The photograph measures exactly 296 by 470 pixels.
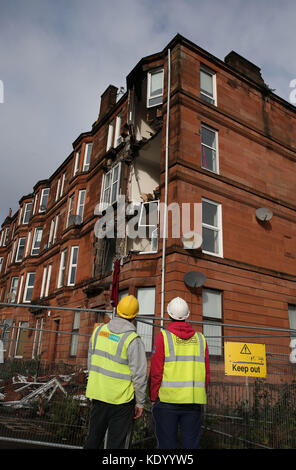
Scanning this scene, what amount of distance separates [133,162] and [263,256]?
24.8ft

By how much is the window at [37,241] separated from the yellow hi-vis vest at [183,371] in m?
25.2

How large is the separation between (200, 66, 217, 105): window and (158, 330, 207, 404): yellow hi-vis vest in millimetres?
13779

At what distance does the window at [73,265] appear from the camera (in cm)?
1969

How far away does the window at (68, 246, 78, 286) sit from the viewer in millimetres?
19688

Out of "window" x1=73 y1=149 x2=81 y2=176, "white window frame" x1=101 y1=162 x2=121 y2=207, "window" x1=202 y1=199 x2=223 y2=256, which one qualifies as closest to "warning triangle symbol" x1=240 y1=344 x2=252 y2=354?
"window" x1=202 y1=199 x2=223 y2=256

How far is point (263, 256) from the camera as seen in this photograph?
14.2 m

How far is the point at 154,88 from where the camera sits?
1639 cm

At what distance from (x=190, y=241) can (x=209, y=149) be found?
4.92m

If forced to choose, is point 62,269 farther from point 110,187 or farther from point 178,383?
point 178,383

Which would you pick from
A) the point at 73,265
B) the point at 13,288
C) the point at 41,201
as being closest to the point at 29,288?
the point at 13,288

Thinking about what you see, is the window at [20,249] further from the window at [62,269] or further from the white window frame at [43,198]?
the window at [62,269]

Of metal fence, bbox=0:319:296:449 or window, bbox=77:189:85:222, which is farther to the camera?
window, bbox=77:189:85:222

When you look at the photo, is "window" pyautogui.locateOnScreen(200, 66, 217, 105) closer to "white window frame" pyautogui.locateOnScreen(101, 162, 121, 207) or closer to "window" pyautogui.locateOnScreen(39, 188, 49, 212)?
"white window frame" pyautogui.locateOnScreen(101, 162, 121, 207)
